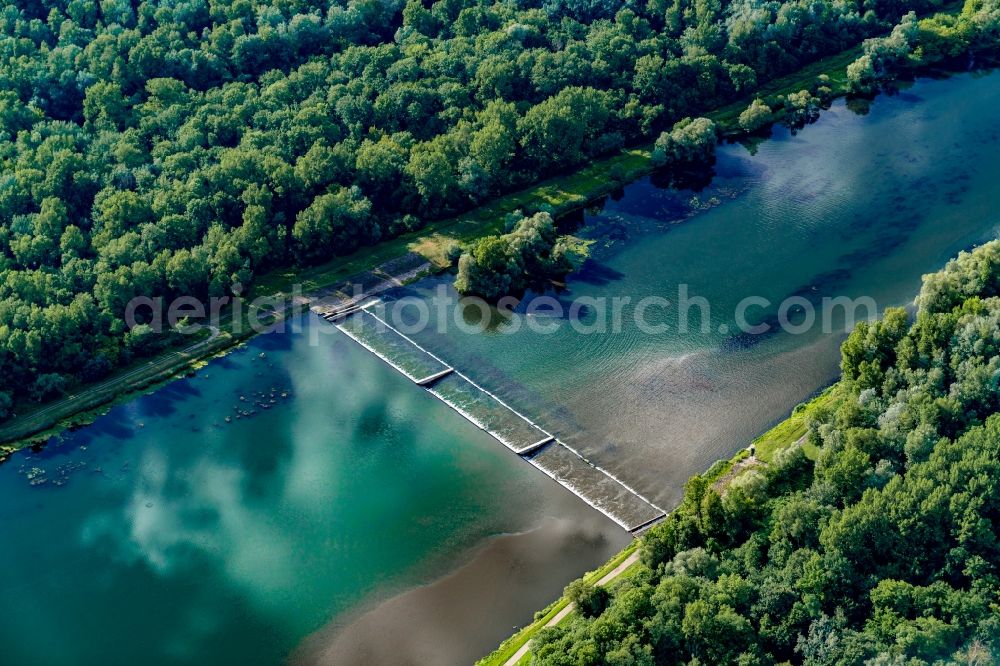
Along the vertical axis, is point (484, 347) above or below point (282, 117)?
below

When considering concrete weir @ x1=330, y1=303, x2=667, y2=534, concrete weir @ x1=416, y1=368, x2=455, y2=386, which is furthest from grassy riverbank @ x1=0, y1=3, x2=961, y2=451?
concrete weir @ x1=416, y1=368, x2=455, y2=386

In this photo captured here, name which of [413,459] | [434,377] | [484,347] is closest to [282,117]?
[484,347]

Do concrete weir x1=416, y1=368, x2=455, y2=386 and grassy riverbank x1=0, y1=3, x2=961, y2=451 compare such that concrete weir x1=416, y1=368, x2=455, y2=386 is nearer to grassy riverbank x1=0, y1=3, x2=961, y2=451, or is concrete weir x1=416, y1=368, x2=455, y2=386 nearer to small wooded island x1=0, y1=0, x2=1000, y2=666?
small wooded island x1=0, y1=0, x2=1000, y2=666

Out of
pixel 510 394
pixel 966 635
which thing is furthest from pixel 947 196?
pixel 966 635

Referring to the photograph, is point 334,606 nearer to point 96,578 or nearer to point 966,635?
point 96,578

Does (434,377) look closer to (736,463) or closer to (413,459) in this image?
(413,459)

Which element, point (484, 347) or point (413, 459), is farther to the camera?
point (484, 347)

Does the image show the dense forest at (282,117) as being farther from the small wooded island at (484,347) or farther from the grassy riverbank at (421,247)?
the grassy riverbank at (421,247)
